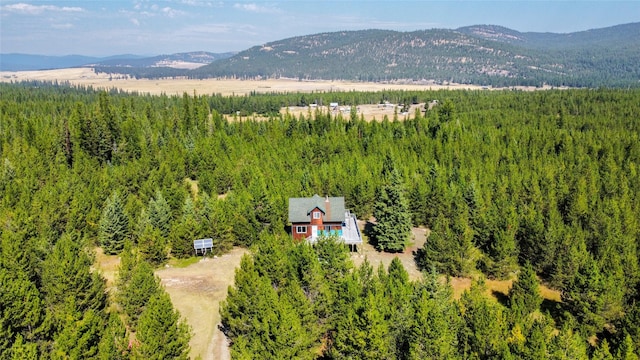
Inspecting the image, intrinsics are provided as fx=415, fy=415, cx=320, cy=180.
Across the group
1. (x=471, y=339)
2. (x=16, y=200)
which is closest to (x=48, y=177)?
(x=16, y=200)

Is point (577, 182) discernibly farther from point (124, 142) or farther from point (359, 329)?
point (124, 142)

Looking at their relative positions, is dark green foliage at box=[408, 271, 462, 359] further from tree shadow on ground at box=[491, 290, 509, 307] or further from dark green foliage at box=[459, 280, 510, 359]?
tree shadow on ground at box=[491, 290, 509, 307]

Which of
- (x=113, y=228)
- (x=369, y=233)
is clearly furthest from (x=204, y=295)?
(x=369, y=233)

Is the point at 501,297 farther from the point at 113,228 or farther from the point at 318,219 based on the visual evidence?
the point at 113,228

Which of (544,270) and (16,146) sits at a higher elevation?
(16,146)

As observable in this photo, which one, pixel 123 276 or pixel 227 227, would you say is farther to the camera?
pixel 227 227

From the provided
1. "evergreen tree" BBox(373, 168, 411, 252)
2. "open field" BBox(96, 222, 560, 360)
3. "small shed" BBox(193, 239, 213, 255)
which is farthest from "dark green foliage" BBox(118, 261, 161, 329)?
"evergreen tree" BBox(373, 168, 411, 252)

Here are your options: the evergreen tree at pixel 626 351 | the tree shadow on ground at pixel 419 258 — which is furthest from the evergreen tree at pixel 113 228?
the evergreen tree at pixel 626 351
